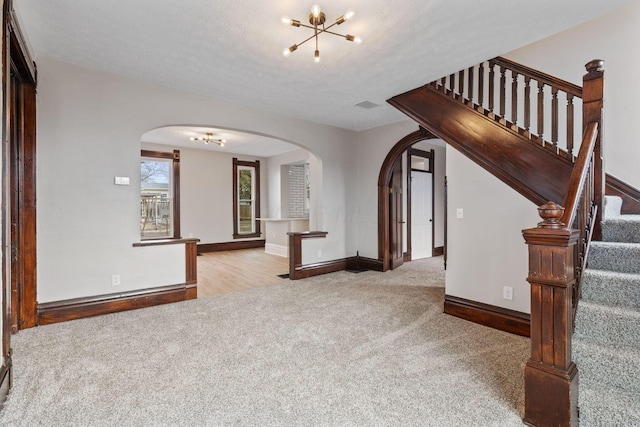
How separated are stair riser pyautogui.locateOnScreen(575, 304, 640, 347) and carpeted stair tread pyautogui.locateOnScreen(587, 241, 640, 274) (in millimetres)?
437

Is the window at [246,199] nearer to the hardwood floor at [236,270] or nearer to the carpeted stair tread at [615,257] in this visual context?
the hardwood floor at [236,270]

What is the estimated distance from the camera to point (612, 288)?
1.74 m

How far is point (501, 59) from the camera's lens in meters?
3.01

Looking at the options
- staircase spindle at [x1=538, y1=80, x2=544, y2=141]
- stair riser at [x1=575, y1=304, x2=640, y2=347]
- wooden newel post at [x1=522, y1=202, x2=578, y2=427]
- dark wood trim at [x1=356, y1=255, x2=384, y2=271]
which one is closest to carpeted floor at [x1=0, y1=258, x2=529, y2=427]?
wooden newel post at [x1=522, y1=202, x2=578, y2=427]

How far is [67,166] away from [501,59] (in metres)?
4.44

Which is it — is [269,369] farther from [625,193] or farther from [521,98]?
[521,98]

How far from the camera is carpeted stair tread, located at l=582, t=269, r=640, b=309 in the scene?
5.52 ft

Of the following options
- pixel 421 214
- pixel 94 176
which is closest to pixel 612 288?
pixel 94 176

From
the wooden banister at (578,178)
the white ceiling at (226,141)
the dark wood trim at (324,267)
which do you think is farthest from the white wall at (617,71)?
the white ceiling at (226,141)

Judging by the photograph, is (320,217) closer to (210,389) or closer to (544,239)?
(210,389)

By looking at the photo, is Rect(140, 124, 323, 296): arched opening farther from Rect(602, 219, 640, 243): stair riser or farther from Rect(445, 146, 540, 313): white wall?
Rect(602, 219, 640, 243): stair riser

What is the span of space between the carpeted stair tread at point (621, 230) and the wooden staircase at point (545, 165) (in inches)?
2.1

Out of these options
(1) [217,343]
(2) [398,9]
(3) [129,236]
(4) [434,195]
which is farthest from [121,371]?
(4) [434,195]

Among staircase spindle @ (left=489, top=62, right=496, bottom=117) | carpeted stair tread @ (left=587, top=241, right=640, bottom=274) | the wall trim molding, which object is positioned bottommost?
the wall trim molding
